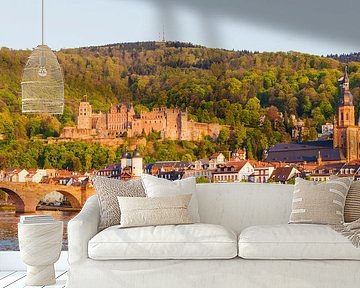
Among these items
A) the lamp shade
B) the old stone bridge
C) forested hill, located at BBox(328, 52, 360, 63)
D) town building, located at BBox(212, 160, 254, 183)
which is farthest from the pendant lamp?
forested hill, located at BBox(328, 52, 360, 63)

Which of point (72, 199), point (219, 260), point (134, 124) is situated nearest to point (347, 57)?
point (134, 124)

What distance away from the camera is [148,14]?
6844mm

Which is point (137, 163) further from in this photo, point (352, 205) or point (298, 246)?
point (298, 246)

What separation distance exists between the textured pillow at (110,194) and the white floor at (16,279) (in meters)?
0.70

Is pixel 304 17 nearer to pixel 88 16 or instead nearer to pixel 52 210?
pixel 88 16

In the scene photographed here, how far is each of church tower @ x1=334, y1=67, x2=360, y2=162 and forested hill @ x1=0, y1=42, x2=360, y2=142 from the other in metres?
0.07

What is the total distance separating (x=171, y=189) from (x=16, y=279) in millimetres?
1499

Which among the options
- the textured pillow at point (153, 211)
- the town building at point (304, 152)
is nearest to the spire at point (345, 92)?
the town building at point (304, 152)

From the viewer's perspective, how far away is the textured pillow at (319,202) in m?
4.73

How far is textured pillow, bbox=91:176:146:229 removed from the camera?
15.6 ft

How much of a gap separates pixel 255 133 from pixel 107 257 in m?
2.88

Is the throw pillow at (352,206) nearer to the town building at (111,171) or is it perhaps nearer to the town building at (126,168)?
the town building at (126,168)

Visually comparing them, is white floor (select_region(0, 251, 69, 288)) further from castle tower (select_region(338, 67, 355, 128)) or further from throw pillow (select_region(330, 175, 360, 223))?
castle tower (select_region(338, 67, 355, 128))

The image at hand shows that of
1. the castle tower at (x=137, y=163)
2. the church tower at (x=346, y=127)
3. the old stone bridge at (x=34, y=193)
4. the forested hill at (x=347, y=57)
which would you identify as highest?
the forested hill at (x=347, y=57)
